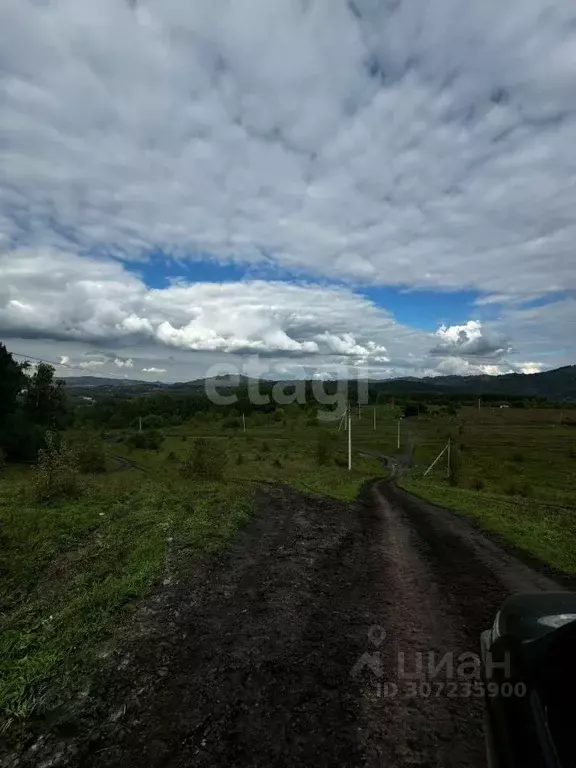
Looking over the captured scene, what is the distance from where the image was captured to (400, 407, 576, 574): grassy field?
1407 cm

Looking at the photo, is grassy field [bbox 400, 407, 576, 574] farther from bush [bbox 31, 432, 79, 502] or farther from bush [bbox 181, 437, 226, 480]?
bush [bbox 31, 432, 79, 502]

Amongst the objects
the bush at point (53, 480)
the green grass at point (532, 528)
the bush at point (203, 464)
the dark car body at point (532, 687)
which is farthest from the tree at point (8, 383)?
the dark car body at point (532, 687)

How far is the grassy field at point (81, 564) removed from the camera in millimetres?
6055

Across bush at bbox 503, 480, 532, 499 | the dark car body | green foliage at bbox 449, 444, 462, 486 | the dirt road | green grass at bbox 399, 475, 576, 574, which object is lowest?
bush at bbox 503, 480, 532, 499

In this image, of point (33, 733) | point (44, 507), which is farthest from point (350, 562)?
point (44, 507)

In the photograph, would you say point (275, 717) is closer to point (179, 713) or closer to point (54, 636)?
point (179, 713)

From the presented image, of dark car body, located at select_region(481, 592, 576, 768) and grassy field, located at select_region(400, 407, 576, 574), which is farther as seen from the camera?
grassy field, located at select_region(400, 407, 576, 574)

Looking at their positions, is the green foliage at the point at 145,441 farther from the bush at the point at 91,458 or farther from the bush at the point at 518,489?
the bush at the point at 518,489

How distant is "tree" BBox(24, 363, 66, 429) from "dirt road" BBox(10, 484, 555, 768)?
69.5 m

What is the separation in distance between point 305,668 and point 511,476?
5738 cm

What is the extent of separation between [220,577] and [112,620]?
95.5 inches

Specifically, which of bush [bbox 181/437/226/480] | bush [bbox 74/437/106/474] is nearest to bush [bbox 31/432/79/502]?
bush [bbox 181/437/226/480]

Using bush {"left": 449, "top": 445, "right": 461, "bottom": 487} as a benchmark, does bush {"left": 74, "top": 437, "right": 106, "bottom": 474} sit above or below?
above

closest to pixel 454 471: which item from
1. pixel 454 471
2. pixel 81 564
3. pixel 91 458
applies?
pixel 454 471
